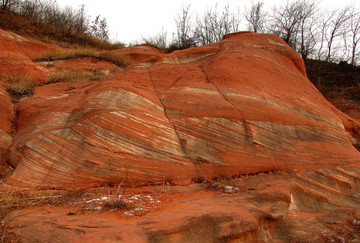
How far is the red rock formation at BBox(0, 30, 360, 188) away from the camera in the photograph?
396 cm

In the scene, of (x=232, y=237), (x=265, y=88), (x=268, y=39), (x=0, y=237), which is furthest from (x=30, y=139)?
(x=268, y=39)

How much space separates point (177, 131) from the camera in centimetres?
442

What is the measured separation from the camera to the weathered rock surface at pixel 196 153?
2.87 m

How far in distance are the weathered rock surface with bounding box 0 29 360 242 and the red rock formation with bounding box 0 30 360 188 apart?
0.02 meters

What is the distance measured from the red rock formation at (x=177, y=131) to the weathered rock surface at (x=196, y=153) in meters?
0.02

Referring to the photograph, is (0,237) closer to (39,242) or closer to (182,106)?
(39,242)

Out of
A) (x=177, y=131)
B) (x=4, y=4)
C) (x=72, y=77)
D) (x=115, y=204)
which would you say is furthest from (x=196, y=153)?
(x=4, y=4)

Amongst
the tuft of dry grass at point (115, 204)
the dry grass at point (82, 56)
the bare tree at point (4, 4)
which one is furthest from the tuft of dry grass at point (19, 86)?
the bare tree at point (4, 4)

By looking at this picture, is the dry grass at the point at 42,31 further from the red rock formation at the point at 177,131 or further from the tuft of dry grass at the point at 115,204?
the tuft of dry grass at the point at 115,204

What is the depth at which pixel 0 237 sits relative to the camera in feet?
7.61

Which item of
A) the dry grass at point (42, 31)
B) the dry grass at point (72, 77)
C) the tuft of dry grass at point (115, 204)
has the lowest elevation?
the tuft of dry grass at point (115, 204)

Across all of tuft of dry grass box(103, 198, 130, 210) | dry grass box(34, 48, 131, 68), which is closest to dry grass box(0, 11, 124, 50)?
dry grass box(34, 48, 131, 68)

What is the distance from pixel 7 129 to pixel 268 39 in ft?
21.5

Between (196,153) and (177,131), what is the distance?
0.50 meters
